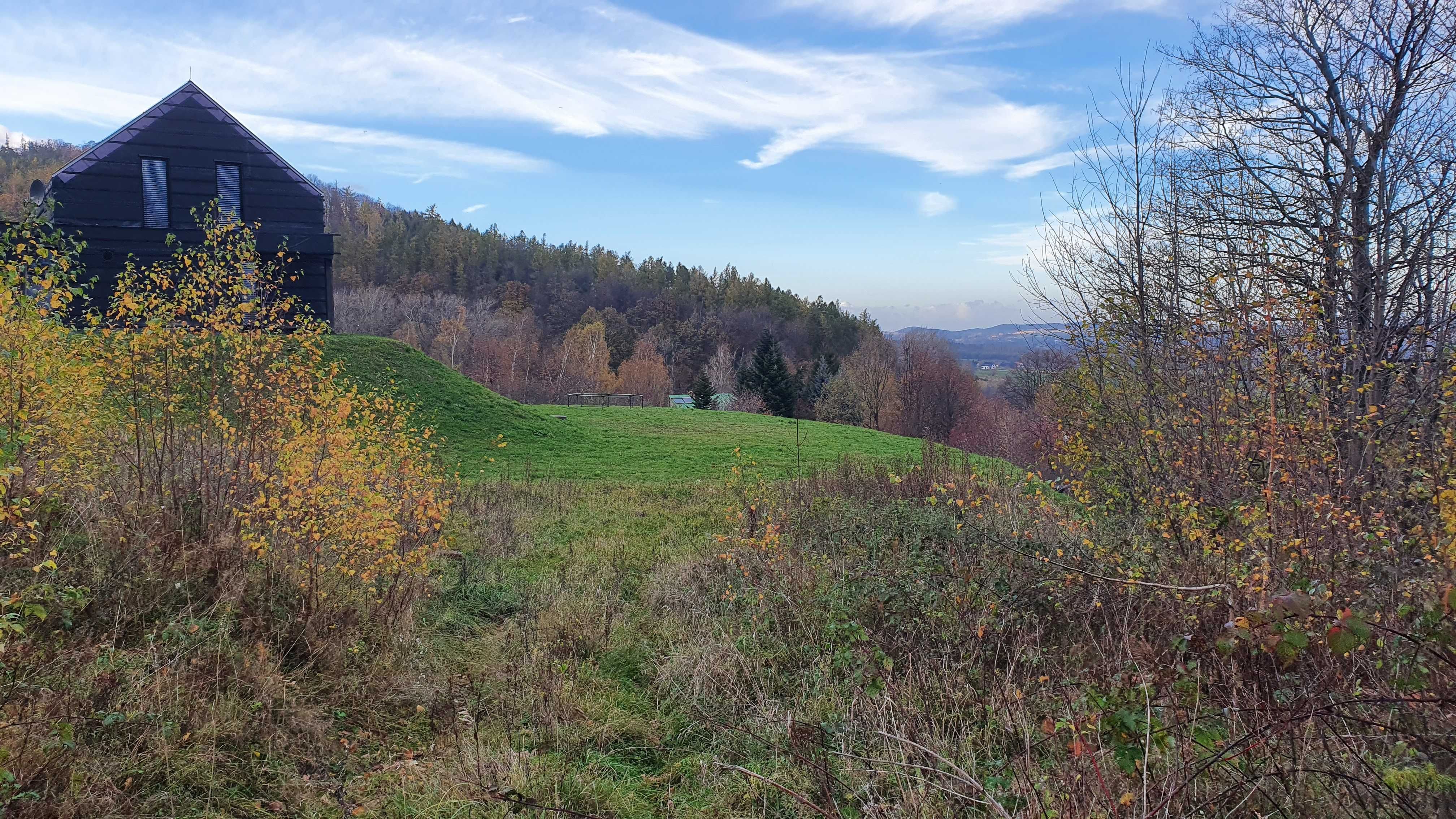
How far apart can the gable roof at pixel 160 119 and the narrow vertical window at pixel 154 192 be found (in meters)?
0.81

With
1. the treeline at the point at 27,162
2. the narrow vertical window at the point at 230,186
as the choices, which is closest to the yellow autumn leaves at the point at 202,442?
the narrow vertical window at the point at 230,186

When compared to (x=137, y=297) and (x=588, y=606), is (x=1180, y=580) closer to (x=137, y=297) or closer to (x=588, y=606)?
(x=588, y=606)

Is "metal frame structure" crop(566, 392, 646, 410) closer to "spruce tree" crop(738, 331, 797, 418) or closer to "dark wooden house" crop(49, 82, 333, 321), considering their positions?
"spruce tree" crop(738, 331, 797, 418)

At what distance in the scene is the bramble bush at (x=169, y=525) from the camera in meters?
3.85

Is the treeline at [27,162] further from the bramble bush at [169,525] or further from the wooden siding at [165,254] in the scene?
the bramble bush at [169,525]

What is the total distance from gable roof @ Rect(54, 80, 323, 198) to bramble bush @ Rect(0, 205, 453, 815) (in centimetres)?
1871

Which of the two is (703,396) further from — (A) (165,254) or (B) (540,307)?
(B) (540,307)

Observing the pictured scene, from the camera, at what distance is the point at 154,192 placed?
859 inches

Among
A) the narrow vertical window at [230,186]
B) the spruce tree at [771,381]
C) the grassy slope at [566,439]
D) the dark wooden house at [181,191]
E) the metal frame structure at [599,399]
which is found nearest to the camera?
the grassy slope at [566,439]

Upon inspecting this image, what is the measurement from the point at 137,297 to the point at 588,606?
4381 mm

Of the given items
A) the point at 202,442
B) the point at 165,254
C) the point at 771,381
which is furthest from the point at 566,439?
the point at 771,381

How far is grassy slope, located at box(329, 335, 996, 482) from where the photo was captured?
1756cm

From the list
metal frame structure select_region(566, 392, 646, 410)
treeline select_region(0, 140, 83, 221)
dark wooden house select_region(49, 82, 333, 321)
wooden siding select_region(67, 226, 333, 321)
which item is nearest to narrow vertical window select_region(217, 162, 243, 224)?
dark wooden house select_region(49, 82, 333, 321)

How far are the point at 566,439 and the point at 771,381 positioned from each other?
28.2 meters
